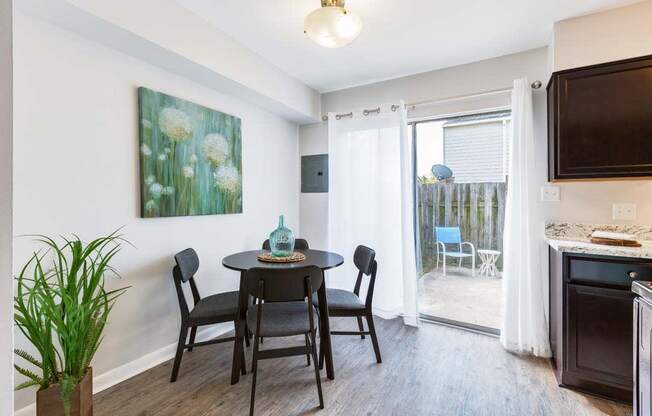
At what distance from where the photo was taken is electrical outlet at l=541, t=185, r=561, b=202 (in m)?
2.43

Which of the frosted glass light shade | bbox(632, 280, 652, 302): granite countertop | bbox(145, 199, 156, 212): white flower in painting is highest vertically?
the frosted glass light shade

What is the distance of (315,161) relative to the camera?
3.73m

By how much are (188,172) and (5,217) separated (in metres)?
1.79

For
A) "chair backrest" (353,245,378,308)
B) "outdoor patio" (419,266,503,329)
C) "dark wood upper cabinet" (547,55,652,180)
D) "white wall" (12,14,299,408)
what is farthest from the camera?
"outdoor patio" (419,266,503,329)

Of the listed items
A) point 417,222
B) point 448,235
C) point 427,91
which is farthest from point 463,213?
point 427,91

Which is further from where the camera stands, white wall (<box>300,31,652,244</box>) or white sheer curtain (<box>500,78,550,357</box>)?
white sheer curtain (<box>500,78,550,357</box>)

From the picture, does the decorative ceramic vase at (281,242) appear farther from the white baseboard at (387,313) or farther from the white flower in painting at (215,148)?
the white baseboard at (387,313)

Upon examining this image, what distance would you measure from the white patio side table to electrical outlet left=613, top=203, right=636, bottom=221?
940mm

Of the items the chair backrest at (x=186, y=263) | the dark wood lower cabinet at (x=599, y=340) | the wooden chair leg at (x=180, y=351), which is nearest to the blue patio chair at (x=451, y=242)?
the dark wood lower cabinet at (x=599, y=340)

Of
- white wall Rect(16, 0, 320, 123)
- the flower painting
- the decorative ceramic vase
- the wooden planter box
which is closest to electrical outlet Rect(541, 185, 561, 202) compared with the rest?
the decorative ceramic vase

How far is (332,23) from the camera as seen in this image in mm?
1719

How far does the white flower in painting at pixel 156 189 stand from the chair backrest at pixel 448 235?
2560mm

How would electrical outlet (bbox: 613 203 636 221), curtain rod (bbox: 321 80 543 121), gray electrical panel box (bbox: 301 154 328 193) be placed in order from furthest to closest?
gray electrical panel box (bbox: 301 154 328 193) → curtain rod (bbox: 321 80 543 121) → electrical outlet (bbox: 613 203 636 221)

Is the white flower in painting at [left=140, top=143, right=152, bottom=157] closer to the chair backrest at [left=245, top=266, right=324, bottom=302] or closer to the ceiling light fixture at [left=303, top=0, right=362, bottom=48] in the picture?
the chair backrest at [left=245, top=266, right=324, bottom=302]
